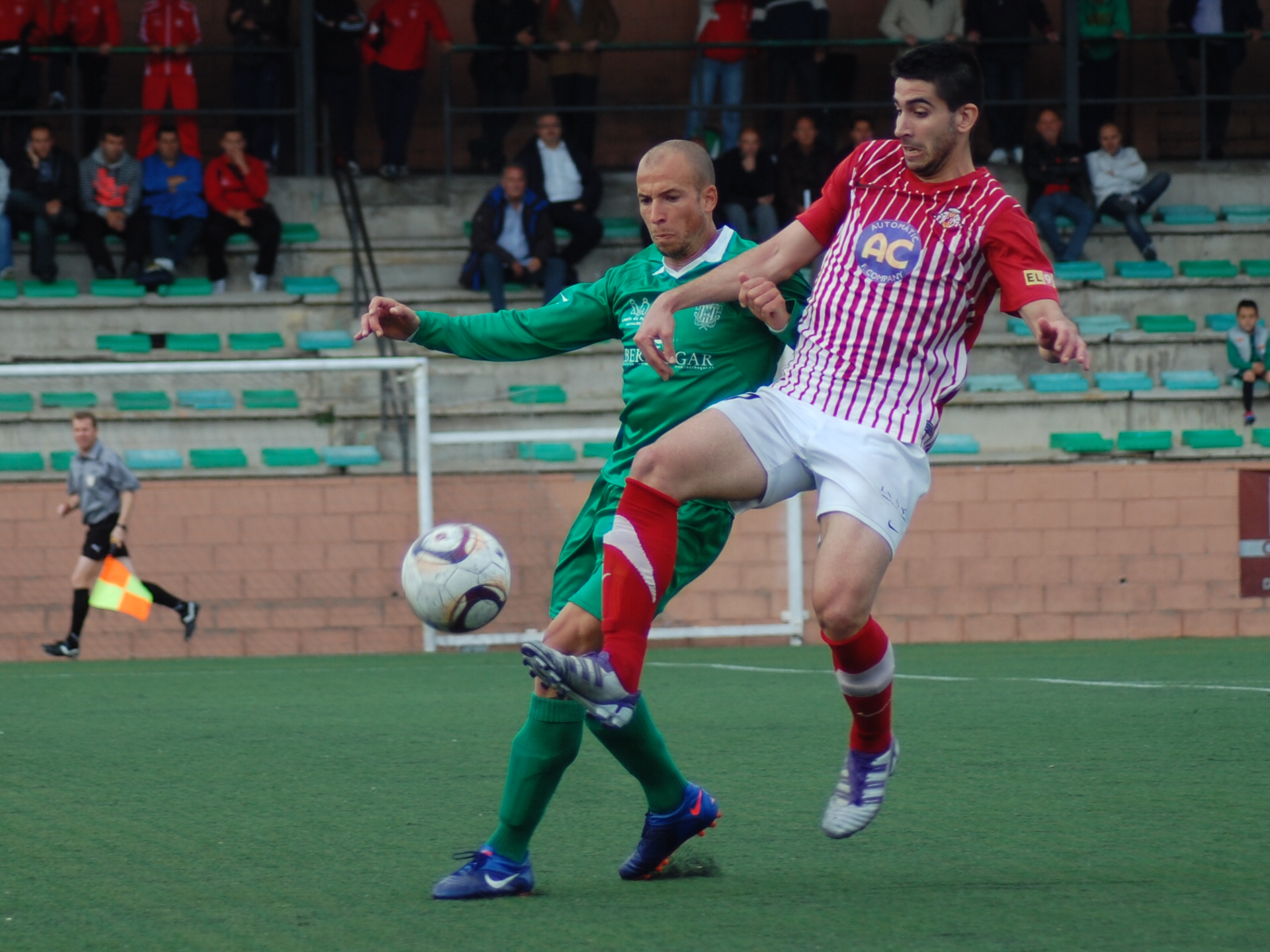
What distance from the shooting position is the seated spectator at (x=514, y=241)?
13.2 meters

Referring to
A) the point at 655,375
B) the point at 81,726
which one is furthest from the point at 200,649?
the point at 655,375

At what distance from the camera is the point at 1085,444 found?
12406 mm

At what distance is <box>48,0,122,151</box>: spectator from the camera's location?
1435 centimetres

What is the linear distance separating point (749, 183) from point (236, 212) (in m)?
4.26

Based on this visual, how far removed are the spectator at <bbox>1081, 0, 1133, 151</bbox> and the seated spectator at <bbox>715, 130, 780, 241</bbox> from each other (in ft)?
11.4

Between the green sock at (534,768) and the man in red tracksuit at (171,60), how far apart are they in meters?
11.7

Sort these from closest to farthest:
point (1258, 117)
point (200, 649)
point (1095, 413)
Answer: point (200, 649) < point (1095, 413) < point (1258, 117)

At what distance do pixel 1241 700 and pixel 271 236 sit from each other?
9.09 metres

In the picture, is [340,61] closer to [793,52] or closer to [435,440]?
[793,52]

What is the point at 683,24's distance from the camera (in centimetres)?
1639

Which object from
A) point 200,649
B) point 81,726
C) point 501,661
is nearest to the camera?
point 81,726

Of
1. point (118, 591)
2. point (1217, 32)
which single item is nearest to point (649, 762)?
point (118, 591)

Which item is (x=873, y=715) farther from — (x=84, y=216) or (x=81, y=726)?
(x=84, y=216)

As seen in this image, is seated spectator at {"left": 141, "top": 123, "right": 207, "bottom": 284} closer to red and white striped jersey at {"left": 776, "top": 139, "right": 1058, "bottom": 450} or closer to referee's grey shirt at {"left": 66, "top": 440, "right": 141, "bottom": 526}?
referee's grey shirt at {"left": 66, "top": 440, "right": 141, "bottom": 526}
